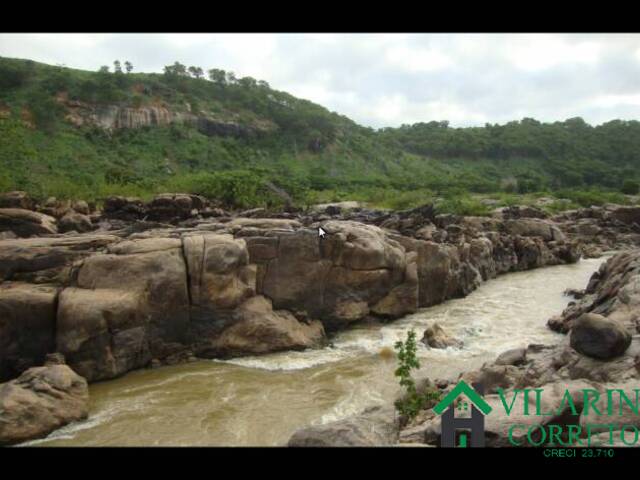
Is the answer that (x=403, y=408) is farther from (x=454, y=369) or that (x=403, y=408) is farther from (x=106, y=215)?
(x=106, y=215)

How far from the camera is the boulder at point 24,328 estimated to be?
9242 mm

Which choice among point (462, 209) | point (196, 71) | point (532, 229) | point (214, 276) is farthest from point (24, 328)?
point (196, 71)

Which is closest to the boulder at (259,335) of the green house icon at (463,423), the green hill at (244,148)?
the green house icon at (463,423)

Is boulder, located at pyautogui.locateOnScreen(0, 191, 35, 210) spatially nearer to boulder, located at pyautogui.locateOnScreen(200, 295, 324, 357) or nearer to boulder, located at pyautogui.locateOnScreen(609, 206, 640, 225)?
boulder, located at pyautogui.locateOnScreen(200, 295, 324, 357)

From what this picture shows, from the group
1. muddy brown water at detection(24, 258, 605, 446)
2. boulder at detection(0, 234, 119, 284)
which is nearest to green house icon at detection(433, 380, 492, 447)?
muddy brown water at detection(24, 258, 605, 446)

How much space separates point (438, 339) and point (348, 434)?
6897 millimetres

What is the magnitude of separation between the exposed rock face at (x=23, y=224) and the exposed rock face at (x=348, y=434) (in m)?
12.4

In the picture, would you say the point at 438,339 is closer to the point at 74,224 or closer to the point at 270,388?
the point at 270,388

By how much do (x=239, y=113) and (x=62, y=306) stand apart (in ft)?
Result: 186

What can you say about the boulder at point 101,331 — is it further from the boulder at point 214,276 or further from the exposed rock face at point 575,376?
the exposed rock face at point 575,376

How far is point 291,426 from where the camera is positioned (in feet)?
25.7

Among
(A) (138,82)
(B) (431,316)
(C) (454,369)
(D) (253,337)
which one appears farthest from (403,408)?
(A) (138,82)

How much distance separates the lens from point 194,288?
36.4 ft

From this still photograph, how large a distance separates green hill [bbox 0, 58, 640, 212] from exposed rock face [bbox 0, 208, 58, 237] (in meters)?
10.5
